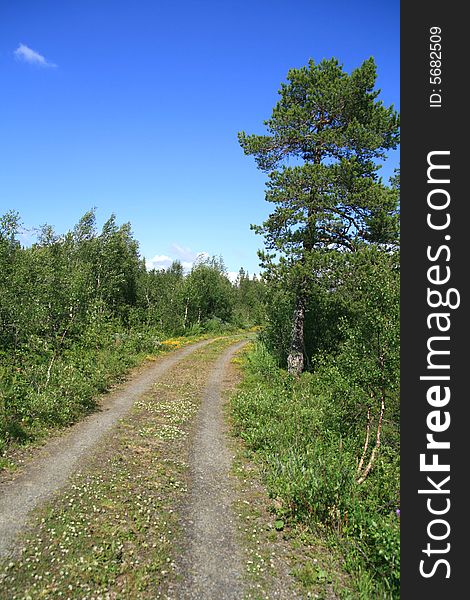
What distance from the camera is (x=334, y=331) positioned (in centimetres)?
2111

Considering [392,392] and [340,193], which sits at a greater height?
[340,193]

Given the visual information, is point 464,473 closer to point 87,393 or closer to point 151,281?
point 87,393

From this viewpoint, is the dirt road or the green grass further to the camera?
the dirt road

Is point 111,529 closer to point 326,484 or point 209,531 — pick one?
point 209,531

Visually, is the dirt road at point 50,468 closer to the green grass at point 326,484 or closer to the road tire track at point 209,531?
the road tire track at point 209,531

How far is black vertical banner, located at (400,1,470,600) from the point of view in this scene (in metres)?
3.63

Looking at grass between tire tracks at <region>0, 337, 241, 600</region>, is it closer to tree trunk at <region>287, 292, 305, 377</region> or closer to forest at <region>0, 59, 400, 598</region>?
forest at <region>0, 59, 400, 598</region>

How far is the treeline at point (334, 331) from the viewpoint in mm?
7719

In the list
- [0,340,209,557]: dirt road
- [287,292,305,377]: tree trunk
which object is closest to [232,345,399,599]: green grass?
[287,292,305,377]: tree trunk

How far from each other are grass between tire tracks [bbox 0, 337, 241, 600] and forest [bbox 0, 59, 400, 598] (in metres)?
2.46

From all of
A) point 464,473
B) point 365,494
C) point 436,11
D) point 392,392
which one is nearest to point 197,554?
point 365,494

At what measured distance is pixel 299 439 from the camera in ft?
36.8

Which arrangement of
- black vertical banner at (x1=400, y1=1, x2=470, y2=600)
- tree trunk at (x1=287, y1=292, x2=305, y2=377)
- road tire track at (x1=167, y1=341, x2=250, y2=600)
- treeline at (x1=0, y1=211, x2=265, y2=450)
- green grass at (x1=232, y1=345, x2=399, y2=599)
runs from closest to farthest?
1. black vertical banner at (x1=400, y1=1, x2=470, y2=600)
2. road tire track at (x1=167, y1=341, x2=250, y2=600)
3. green grass at (x1=232, y1=345, x2=399, y2=599)
4. treeline at (x1=0, y1=211, x2=265, y2=450)
5. tree trunk at (x1=287, y1=292, x2=305, y2=377)

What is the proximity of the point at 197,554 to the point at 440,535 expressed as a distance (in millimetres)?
4508
